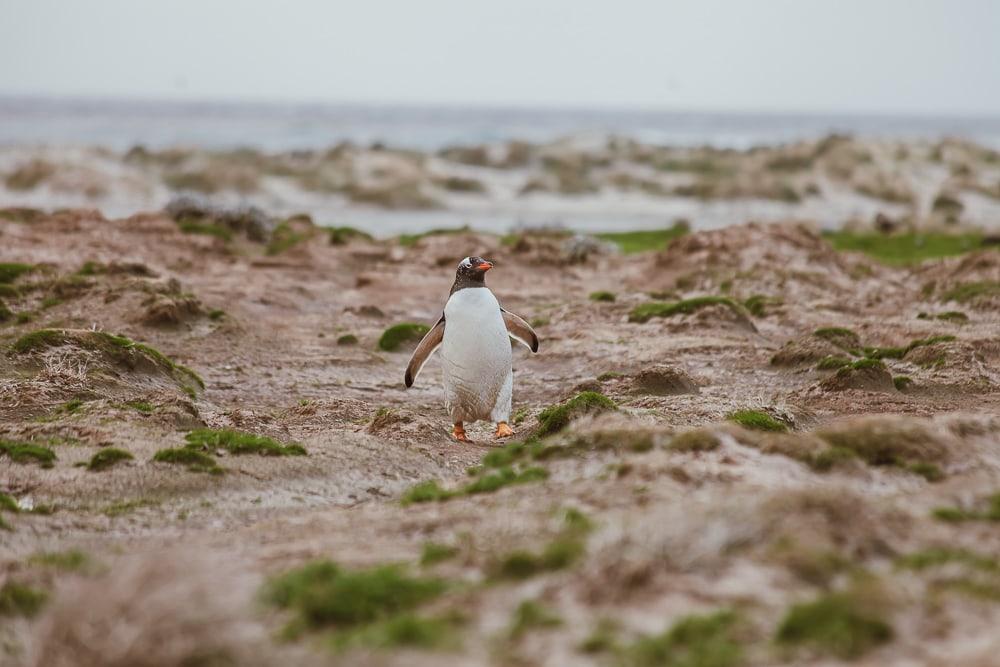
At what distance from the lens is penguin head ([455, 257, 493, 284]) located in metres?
13.2

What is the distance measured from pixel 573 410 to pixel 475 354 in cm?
186

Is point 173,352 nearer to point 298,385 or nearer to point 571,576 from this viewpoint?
point 298,385

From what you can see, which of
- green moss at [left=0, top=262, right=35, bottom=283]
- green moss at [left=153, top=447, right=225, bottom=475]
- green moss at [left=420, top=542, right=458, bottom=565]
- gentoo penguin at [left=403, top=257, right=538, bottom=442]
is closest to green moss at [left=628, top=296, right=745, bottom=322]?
gentoo penguin at [left=403, top=257, right=538, bottom=442]

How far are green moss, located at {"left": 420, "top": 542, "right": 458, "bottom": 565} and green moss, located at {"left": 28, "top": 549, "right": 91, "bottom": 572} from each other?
7.51 feet

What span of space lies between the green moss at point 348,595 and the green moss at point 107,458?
13.2 feet

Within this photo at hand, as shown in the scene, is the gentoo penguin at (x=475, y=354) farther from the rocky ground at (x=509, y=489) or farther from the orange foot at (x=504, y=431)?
the rocky ground at (x=509, y=489)

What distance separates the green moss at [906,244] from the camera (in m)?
32.7

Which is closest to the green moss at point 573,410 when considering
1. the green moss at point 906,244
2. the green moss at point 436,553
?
the green moss at point 436,553

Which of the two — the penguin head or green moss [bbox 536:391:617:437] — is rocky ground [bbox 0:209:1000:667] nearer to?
green moss [bbox 536:391:617:437]

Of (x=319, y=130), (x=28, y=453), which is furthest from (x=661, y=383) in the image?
(x=319, y=130)

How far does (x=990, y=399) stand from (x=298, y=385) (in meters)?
9.39

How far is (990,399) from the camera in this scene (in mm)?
13664

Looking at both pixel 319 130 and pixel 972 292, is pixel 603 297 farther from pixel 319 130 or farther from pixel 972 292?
pixel 319 130

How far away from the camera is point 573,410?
1181 centimetres
